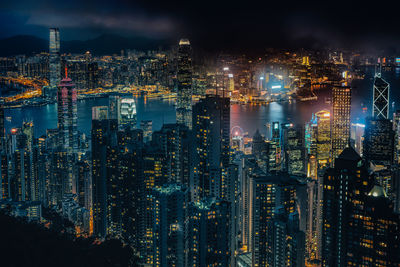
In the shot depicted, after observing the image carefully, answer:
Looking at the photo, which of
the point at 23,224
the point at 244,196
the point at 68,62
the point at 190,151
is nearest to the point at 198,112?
the point at 190,151

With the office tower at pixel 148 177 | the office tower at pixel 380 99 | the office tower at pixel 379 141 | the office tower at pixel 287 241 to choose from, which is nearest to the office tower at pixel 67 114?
the office tower at pixel 148 177

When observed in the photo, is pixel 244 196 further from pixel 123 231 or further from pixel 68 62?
pixel 68 62

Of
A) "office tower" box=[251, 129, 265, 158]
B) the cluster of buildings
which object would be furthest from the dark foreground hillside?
"office tower" box=[251, 129, 265, 158]

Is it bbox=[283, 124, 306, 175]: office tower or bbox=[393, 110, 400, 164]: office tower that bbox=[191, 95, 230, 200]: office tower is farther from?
bbox=[393, 110, 400, 164]: office tower

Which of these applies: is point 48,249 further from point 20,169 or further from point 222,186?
point 20,169

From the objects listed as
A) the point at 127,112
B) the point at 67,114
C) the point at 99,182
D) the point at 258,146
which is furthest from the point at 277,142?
the point at 67,114
